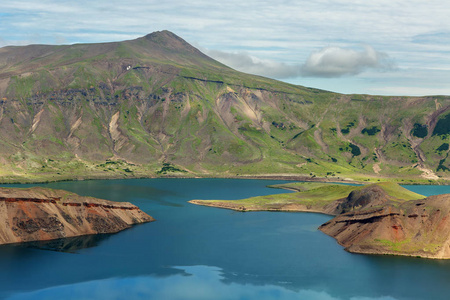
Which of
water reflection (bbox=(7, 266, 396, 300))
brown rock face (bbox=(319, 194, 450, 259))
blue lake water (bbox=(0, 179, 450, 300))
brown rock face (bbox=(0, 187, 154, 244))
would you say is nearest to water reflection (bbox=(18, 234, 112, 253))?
blue lake water (bbox=(0, 179, 450, 300))

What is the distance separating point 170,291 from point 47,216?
7227cm

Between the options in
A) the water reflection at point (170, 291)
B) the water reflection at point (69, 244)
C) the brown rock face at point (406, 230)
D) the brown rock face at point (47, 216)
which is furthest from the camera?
the brown rock face at point (47, 216)

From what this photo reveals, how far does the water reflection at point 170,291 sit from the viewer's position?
117 meters

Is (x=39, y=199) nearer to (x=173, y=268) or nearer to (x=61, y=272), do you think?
(x=61, y=272)

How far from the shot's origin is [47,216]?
17500cm

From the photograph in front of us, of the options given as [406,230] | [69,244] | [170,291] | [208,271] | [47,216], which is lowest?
[69,244]

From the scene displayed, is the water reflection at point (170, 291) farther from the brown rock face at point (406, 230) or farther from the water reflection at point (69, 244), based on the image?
the brown rock face at point (406, 230)

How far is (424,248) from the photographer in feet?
517

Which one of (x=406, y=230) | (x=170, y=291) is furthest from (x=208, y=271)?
(x=406, y=230)

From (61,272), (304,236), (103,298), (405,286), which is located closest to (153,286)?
(103,298)

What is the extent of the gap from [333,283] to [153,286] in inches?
1784

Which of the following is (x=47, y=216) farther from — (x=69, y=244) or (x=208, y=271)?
(x=208, y=271)

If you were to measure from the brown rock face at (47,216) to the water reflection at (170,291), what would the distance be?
5197 cm

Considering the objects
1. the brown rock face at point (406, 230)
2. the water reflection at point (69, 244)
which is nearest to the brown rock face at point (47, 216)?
the water reflection at point (69, 244)
